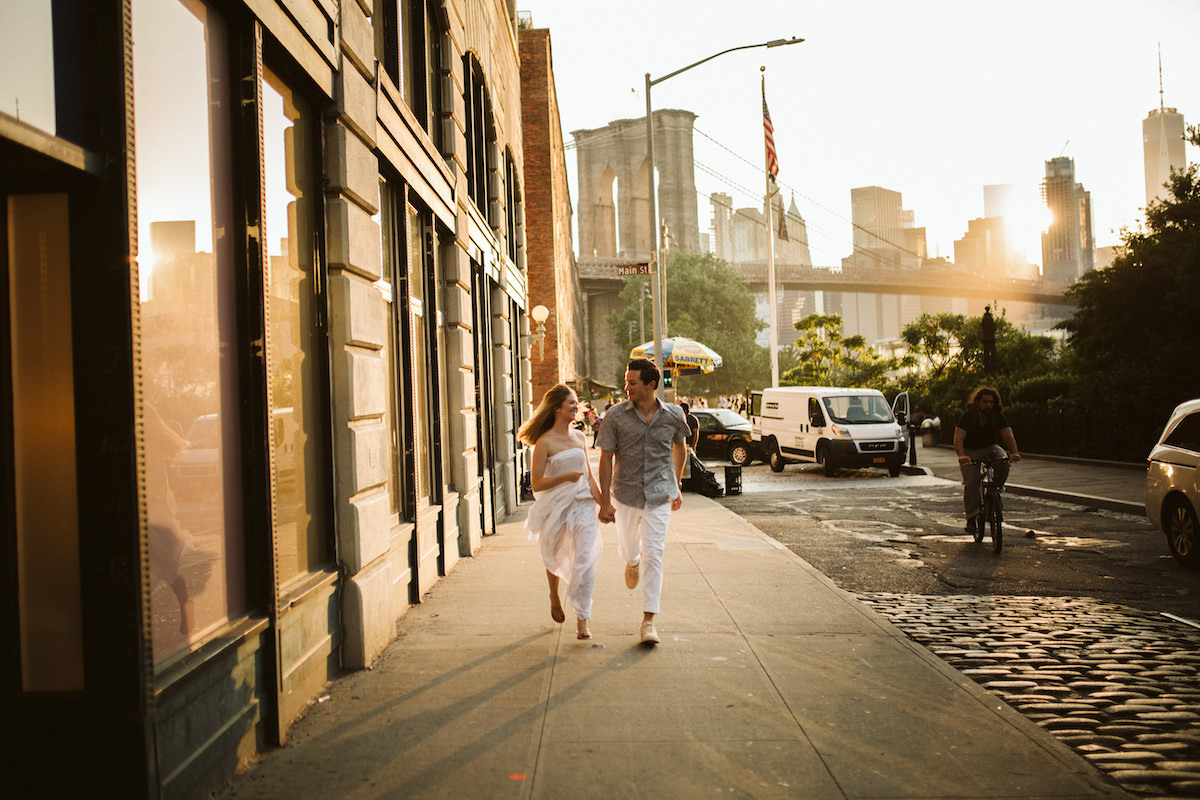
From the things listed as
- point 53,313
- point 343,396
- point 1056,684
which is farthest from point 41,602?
point 1056,684

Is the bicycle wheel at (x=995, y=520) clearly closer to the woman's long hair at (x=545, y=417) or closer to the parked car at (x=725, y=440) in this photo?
the woman's long hair at (x=545, y=417)

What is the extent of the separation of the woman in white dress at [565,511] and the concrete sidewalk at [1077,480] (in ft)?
29.7

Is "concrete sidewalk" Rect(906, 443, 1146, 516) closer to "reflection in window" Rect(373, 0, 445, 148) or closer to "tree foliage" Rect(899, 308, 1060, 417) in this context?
"tree foliage" Rect(899, 308, 1060, 417)

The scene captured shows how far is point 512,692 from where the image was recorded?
4672mm

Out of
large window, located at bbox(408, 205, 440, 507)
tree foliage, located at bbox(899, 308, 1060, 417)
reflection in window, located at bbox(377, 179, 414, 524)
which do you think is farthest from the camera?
tree foliage, located at bbox(899, 308, 1060, 417)

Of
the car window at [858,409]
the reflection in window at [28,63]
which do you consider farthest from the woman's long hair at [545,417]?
the car window at [858,409]

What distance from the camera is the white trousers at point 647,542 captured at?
571 cm

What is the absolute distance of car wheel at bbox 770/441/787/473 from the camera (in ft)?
71.7

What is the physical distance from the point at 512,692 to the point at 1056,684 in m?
2.82

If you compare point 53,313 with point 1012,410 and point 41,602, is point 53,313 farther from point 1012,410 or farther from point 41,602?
point 1012,410

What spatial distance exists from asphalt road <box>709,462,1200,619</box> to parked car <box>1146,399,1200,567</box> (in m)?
0.27

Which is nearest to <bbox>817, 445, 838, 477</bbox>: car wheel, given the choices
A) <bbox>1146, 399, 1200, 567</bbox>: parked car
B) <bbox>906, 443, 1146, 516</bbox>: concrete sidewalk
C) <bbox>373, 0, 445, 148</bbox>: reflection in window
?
<bbox>906, 443, 1146, 516</bbox>: concrete sidewalk

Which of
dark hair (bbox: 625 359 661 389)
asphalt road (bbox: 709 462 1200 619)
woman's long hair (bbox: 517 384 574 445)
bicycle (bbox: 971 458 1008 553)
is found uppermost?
dark hair (bbox: 625 359 661 389)

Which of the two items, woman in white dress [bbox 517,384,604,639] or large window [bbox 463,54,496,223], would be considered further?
Answer: large window [bbox 463,54,496,223]
